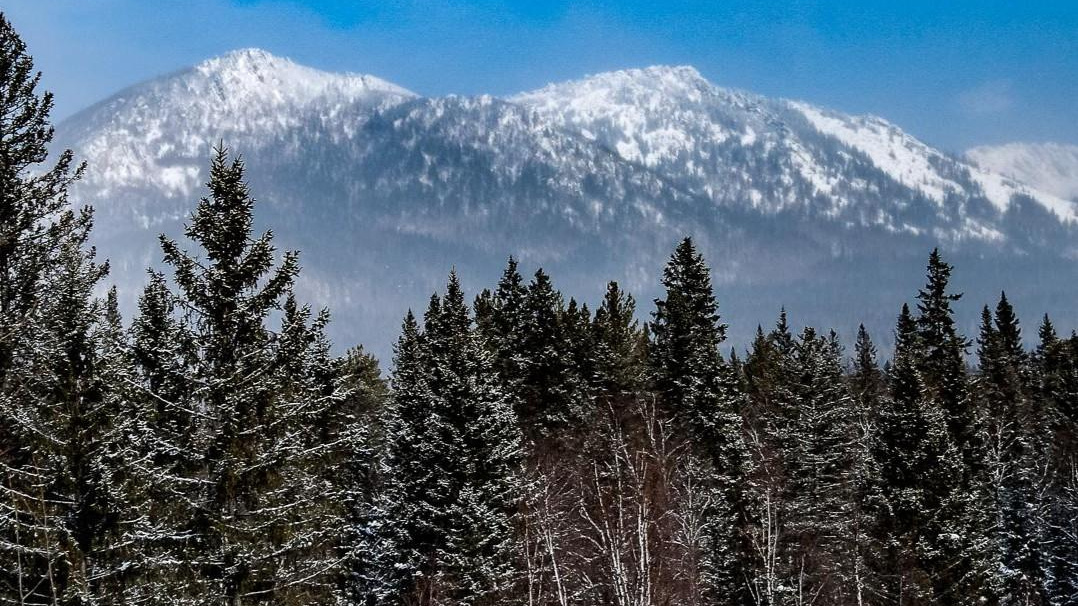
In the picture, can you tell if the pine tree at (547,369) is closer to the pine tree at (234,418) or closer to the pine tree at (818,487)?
the pine tree at (818,487)

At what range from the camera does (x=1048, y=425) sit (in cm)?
5669

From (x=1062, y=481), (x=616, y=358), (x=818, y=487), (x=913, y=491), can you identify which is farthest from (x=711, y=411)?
(x=1062, y=481)

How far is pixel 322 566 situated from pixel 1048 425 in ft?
177

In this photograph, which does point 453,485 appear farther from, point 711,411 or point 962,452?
point 962,452

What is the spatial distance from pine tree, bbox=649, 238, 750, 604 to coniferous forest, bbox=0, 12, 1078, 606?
0.13 m

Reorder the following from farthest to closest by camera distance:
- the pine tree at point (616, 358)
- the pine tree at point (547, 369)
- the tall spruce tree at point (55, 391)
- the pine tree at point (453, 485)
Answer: the pine tree at point (547, 369), the pine tree at point (616, 358), the pine tree at point (453, 485), the tall spruce tree at point (55, 391)

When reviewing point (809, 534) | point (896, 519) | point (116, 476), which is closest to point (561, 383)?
point (809, 534)

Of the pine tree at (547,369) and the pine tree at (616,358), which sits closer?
the pine tree at (616,358)

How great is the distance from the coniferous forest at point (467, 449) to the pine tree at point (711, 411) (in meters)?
0.13

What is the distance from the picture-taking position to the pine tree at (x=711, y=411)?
112ft

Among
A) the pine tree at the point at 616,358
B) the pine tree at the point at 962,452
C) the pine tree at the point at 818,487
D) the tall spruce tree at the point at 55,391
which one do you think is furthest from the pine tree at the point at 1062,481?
the tall spruce tree at the point at 55,391

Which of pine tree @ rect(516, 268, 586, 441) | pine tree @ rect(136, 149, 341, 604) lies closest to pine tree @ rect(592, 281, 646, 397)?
pine tree @ rect(516, 268, 586, 441)

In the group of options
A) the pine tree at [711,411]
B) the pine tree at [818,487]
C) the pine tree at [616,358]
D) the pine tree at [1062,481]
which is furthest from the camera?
the pine tree at [1062,481]

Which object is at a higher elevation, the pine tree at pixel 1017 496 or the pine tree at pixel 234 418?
the pine tree at pixel 234 418
